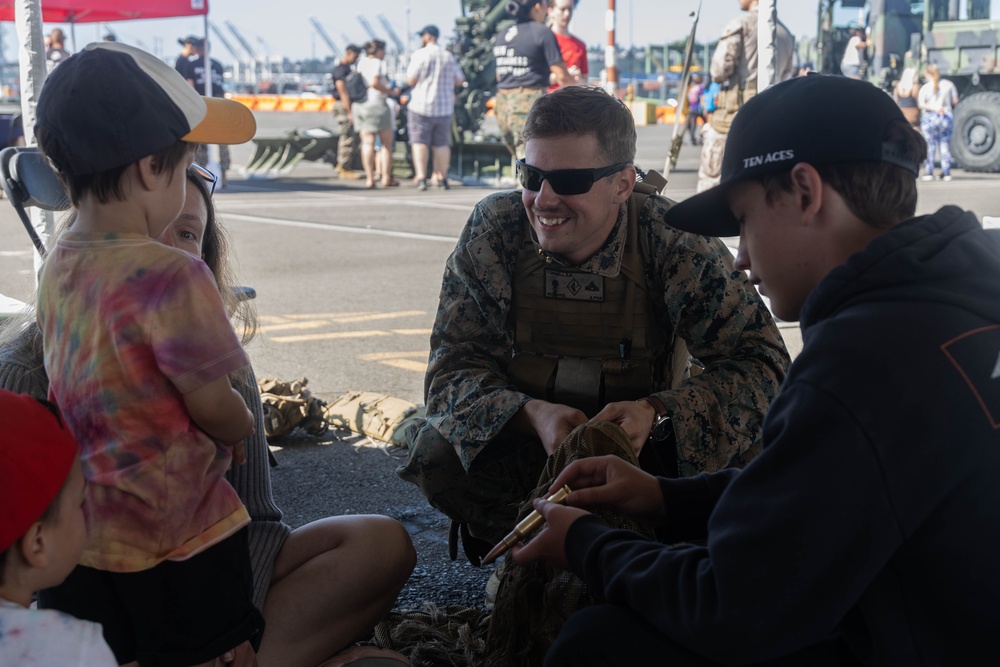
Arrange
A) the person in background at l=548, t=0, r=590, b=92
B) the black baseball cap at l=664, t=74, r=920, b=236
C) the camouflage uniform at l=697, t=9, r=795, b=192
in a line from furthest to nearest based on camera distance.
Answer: the person in background at l=548, t=0, r=590, b=92, the camouflage uniform at l=697, t=9, r=795, b=192, the black baseball cap at l=664, t=74, r=920, b=236

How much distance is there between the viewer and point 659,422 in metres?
2.82

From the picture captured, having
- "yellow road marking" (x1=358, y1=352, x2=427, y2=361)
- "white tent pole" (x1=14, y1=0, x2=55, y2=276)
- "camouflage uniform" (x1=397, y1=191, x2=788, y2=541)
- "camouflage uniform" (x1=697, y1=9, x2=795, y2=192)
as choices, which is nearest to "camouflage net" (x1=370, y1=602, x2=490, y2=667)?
"camouflage uniform" (x1=397, y1=191, x2=788, y2=541)

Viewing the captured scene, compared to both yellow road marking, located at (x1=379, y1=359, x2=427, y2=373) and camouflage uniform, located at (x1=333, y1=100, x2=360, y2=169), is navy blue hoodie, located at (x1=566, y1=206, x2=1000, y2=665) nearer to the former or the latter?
yellow road marking, located at (x1=379, y1=359, x2=427, y2=373)

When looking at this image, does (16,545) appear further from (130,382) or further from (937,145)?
(937,145)

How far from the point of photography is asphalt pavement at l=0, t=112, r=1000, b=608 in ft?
12.9

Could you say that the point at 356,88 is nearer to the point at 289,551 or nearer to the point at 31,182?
the point at 31,182

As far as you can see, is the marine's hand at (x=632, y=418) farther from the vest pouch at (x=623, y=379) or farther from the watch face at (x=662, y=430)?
the vest pouch at (x=623, y=379)

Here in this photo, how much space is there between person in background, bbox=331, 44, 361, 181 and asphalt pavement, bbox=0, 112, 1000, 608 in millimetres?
407

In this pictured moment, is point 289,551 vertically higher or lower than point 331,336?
higher

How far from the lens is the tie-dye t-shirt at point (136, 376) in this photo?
191 centimetres

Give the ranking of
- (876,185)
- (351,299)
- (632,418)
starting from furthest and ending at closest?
(351,299) < (632,418) < (876,185)

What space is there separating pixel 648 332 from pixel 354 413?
1899 mm

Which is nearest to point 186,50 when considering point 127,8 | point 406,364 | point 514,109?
point 127,8

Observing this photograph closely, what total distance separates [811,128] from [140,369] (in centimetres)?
114
